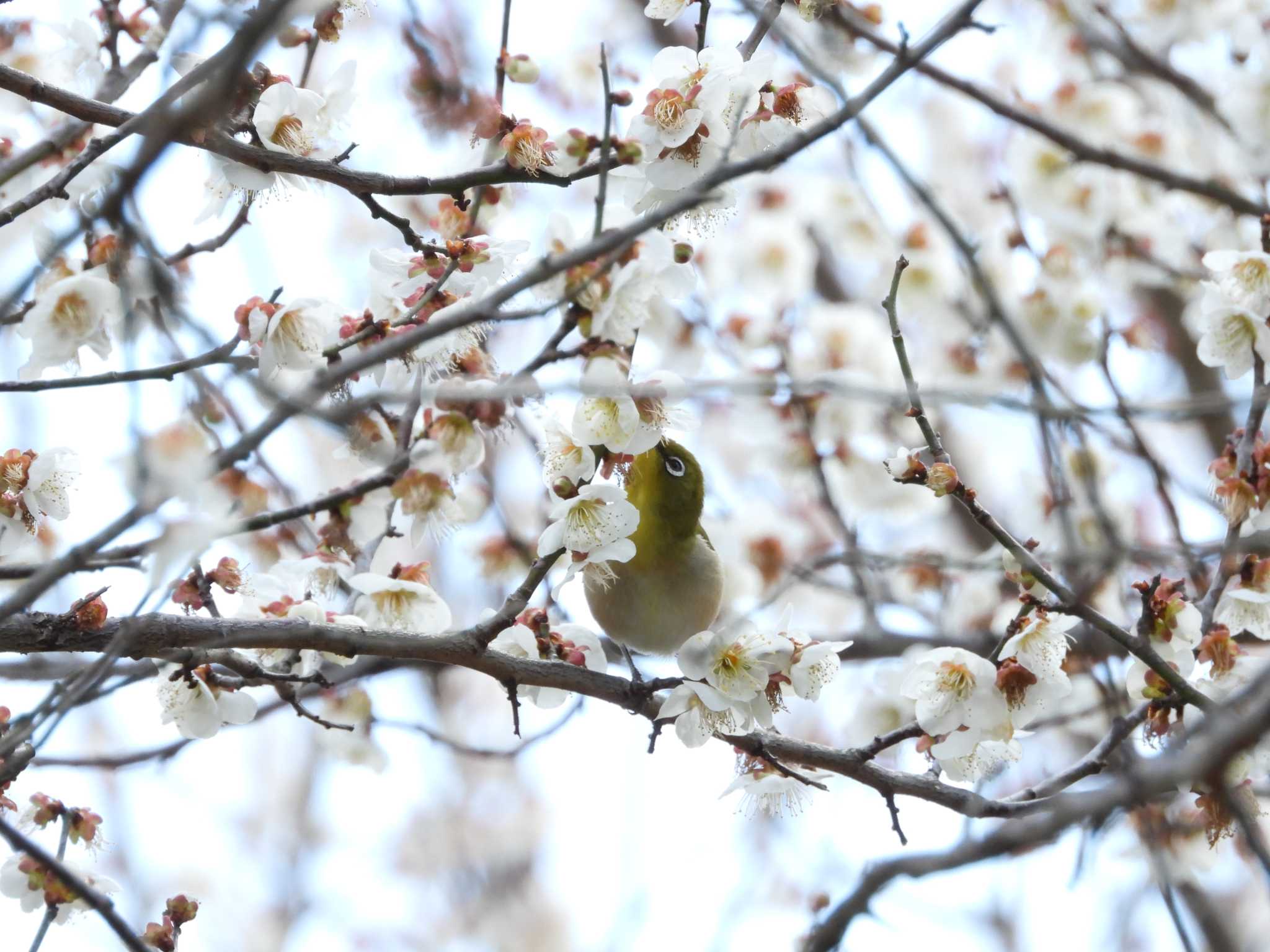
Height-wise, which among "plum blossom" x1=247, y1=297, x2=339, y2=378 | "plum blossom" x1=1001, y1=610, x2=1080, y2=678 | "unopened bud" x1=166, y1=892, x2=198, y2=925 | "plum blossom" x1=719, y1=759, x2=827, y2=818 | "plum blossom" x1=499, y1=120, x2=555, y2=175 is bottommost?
"unopened bud" x1=166, y1=892, x2=198, y2=925

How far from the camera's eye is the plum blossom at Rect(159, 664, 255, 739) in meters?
2.38

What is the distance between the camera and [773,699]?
246 centimetres

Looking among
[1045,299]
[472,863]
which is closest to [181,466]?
[1045,299]

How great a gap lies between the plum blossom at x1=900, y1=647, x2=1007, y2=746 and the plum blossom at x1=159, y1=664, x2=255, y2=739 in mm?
1356

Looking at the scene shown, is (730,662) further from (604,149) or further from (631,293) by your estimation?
(604,149)

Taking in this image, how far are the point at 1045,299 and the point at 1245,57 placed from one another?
1146 millimetres

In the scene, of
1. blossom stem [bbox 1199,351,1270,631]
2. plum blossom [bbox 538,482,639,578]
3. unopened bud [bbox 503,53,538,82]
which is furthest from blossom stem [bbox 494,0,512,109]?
blossom stem [bbox 1199,351,1270,631]

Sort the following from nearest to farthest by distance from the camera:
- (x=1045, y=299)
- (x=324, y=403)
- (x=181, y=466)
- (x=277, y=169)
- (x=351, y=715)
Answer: (x=181, y=466) < (x=277, y=169) < (x=324, y=403) < (x=351, y=715) < (x=1045, y=299)

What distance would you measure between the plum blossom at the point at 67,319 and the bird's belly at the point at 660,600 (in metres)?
1.42

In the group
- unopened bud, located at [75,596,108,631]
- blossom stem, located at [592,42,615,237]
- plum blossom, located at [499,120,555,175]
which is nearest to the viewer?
blossom stem, located at [592,42,615,237]

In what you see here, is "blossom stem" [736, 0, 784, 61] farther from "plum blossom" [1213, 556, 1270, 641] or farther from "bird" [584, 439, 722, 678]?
"plum blossom" [1213, 556, 1270, 641]

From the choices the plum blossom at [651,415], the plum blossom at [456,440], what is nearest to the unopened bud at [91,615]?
the plum blossom at [456,440]

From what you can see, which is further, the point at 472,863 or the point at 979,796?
the point at 472,863

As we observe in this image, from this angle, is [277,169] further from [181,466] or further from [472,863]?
[472,863]
